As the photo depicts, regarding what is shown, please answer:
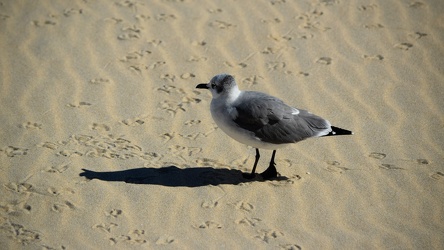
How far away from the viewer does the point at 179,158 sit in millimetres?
6410

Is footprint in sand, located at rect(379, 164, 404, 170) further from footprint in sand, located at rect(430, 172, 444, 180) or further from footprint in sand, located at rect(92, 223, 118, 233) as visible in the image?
footprint in sand, located at rect(92, 223, 118, 233)

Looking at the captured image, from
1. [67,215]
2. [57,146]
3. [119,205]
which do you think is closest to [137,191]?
[119,205]

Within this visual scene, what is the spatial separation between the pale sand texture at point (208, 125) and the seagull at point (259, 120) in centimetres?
45

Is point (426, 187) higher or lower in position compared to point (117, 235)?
higher

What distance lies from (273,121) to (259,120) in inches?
5.4

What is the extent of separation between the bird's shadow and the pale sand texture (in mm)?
18

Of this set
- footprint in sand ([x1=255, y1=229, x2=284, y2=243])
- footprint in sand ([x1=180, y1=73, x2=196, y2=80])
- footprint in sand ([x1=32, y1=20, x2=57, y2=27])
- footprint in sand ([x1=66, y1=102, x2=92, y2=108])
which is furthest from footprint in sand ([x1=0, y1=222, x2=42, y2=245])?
footprint in sand ([x1=32, y1=20, x2=57, y2=27])

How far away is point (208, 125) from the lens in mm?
6992

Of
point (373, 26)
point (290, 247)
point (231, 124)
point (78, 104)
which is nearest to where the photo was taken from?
point (290, 247)

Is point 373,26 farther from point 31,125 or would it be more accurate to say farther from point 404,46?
point 31,125

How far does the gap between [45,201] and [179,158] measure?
1.36 m

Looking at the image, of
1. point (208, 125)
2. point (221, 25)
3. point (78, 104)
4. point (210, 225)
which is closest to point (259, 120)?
point (210, 225)

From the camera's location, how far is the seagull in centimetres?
588

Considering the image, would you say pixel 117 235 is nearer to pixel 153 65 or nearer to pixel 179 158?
pixel 179 158
